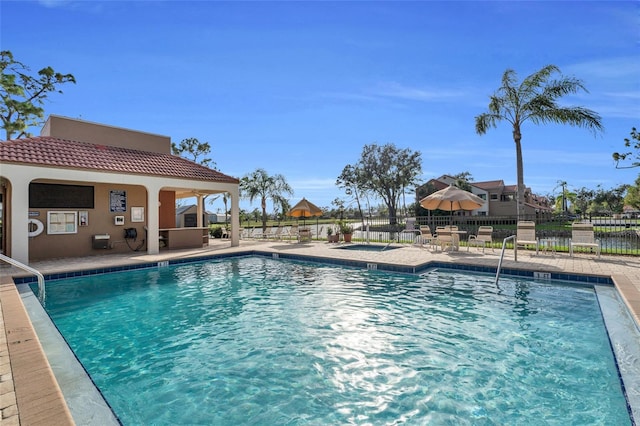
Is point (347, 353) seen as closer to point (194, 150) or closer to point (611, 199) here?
point (194, 150)

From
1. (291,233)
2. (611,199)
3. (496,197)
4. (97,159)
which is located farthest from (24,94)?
(611,199)

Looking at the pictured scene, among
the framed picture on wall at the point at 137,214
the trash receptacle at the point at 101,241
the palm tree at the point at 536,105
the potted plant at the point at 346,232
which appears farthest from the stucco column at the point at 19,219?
the palm tree at the point at 536,105

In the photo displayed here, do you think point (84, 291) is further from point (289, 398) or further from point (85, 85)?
point (85, 85)

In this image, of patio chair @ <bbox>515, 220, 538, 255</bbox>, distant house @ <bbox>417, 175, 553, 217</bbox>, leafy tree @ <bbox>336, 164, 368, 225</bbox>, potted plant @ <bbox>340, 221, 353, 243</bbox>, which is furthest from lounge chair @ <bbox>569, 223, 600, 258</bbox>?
leafy tree @ <bbox>336, 164, 368, 225</bbox>

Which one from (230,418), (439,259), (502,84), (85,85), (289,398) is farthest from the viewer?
(85,85)

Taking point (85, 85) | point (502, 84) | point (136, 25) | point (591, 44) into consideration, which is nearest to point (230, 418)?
point (136, 25)

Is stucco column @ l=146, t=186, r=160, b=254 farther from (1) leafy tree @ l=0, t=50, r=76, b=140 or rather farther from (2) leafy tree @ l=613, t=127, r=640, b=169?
(2) leafy tree @ l=613, t=127, r=640, b=169

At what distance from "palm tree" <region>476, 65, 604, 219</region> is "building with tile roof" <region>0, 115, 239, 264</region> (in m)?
14.0

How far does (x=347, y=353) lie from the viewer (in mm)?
4371

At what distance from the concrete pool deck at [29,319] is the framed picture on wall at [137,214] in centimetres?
363

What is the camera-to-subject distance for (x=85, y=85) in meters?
21.8

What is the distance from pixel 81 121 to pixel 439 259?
15.2 metres

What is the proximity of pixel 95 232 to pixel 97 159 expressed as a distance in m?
2.89

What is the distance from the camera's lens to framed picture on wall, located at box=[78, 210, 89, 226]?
507 inches
